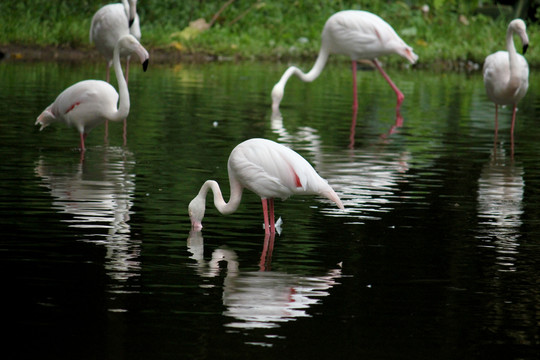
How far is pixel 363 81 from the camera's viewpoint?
2211 cm

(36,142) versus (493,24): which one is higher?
(493,24)

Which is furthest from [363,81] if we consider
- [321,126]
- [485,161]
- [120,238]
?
[120,238]

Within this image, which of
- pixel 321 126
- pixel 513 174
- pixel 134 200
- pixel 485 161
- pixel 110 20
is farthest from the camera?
pixel 110 20

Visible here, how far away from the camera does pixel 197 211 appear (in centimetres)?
743

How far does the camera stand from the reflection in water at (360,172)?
8.62 m

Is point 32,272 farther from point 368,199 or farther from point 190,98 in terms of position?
point 190,98

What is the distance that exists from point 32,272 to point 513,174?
5.88 metres

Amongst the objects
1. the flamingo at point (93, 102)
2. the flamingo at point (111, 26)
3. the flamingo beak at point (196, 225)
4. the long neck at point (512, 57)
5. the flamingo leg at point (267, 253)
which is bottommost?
the flamingo leg at point (267, 253)

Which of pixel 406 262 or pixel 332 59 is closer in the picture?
pixel 406 262

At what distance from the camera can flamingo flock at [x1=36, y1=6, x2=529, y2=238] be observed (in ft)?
23.9

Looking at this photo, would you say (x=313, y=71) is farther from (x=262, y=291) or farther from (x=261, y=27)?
(x=262, y=291)

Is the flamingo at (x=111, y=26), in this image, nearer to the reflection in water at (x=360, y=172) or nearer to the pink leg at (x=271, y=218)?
the reflection in water at (x=360, y=172)

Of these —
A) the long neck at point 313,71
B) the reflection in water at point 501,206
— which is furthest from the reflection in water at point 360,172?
the long neck at point 313,71

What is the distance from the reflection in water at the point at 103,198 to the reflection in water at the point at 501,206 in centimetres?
242
